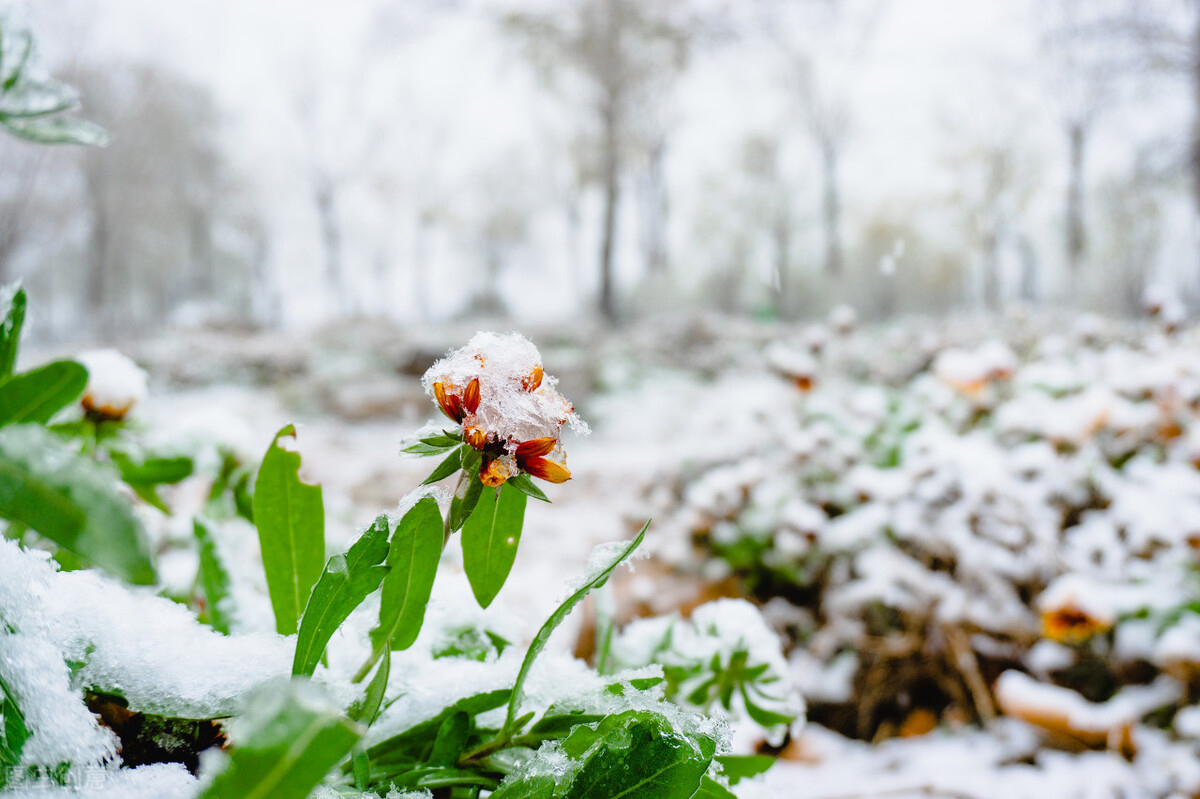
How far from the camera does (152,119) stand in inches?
379

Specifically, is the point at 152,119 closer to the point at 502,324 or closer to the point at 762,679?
the point at 502,324

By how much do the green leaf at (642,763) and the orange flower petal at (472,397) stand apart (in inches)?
4.5

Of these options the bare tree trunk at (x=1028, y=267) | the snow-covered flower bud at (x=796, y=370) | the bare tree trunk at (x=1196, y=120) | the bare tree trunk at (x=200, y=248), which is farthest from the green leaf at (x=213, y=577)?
the bare tree trunk at (x=200, y=248)

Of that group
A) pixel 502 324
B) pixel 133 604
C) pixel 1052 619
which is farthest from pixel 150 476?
pixel 502 324

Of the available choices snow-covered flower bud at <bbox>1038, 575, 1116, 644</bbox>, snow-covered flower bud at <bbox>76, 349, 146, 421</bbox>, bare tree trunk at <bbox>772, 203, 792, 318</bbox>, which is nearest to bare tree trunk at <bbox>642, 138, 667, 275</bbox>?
bare tree trunk at <bbox>772, 203, 792, 318</bbox>

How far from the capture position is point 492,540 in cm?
27

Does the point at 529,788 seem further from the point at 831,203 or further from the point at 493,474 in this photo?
the point at 831,203

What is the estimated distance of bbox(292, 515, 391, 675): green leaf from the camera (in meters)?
0.23

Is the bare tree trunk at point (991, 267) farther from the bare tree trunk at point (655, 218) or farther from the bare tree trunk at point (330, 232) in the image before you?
the bare tree trunk at point (330, 232)

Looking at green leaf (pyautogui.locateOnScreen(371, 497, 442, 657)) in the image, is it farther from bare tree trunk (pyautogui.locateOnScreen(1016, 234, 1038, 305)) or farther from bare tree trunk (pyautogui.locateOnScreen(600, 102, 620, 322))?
bare tree trunk (pyautogui.locateOnScreen(1016, 234, 1038, 305))

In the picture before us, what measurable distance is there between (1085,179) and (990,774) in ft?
30.9

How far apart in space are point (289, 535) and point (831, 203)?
9.32m

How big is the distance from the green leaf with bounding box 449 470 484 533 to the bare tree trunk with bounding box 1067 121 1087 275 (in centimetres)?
890

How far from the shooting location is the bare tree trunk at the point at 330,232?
12.0m
